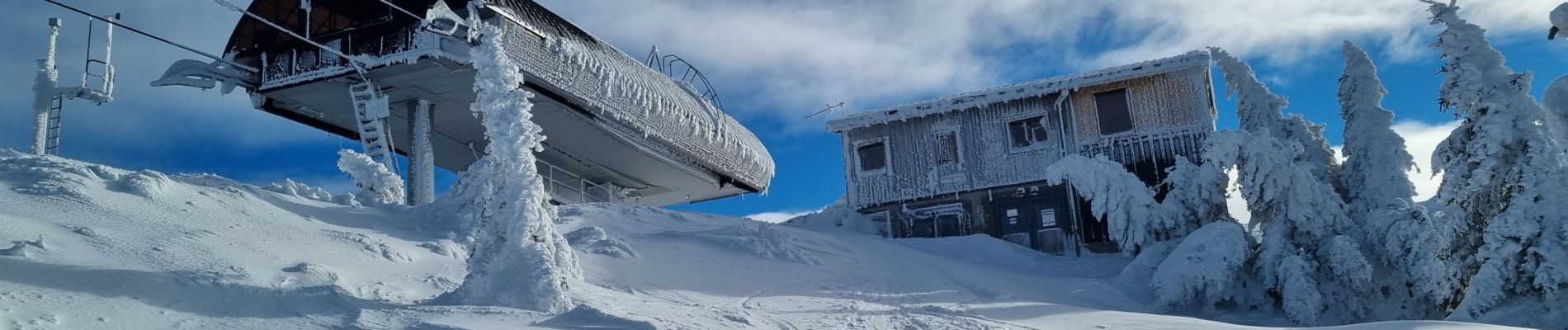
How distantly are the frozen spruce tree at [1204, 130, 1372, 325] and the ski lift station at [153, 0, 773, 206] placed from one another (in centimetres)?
1295

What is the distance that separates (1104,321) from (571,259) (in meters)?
5.99

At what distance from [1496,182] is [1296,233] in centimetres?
374

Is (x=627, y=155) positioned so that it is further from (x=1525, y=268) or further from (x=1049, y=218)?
(x=1525, y=268)

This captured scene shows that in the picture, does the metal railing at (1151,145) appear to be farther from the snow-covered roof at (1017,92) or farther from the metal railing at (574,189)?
the metal railing at (574,189)

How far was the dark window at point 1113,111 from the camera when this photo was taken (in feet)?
79.7

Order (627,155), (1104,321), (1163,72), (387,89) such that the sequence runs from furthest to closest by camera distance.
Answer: (627,155)
(1163,72)
(387,89)
(1104,321)

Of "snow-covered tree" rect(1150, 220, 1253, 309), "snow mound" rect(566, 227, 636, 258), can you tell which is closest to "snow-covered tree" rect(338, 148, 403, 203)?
"snow mound" rect(566, 227, 636, 258)

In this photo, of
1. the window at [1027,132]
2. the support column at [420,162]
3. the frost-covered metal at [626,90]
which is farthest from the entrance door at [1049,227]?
the support column at [420,162]

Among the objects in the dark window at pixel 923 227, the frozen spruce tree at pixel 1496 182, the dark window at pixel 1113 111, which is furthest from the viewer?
the dark window at pixel 923 227

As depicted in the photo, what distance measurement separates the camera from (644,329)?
7.57 meters

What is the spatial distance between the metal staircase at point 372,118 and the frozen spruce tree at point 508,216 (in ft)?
35.9

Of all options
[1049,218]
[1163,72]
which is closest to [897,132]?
[1049,218]

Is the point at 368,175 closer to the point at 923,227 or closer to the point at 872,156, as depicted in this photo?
the point at 923,227

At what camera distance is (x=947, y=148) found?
26141 mm
